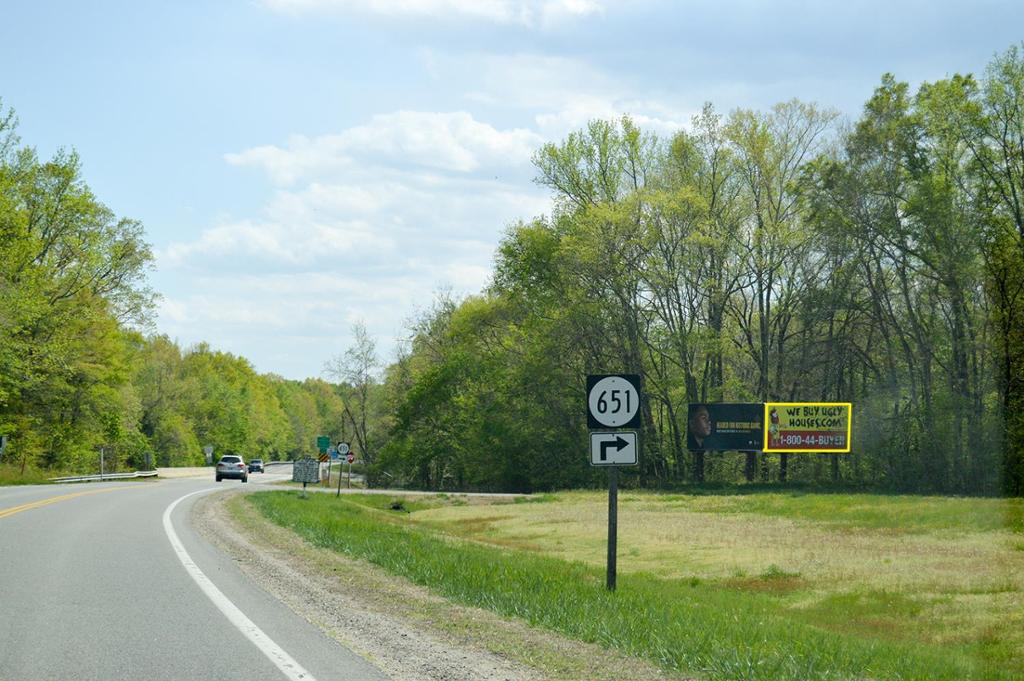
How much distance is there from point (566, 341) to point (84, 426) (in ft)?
99.1

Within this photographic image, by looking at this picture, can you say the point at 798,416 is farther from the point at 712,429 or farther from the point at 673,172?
the point at 673,172

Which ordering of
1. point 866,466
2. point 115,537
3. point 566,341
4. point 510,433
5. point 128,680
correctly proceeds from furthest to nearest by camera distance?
point 510,433, point 566,341, point 866,466, point 115,537, point 128,680

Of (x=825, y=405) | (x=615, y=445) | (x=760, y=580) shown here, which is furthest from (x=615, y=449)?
(x=825, y=405)

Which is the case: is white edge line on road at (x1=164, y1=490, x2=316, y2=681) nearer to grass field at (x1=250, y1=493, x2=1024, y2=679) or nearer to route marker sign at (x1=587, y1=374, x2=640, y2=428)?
grass field at (x1=250, y1=493, x2=1024, y2=679)

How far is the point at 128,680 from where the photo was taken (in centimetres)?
819

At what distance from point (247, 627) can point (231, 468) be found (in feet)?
179

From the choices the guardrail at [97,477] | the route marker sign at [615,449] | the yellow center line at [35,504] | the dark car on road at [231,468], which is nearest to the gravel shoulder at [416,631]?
the route marker sign at [615,449]

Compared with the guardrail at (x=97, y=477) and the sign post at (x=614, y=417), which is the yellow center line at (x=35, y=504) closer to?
the sign post at (x=614, y=417)

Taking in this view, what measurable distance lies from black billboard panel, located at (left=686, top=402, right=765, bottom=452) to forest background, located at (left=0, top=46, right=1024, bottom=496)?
3435 millimetres

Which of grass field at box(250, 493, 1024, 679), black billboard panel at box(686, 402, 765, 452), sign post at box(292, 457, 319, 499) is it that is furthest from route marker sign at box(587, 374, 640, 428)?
black billboard panel at box(686, 402, 765, 452)

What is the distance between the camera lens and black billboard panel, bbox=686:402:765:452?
59594 millimetres

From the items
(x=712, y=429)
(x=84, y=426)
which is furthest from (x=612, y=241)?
(x=84, y=426)

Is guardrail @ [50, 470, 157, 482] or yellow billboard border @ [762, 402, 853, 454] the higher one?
yellow billboard border @ [762, 402, 853, 454]

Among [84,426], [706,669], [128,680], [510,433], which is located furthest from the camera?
[510,433]
